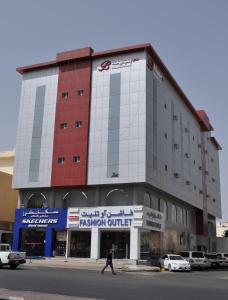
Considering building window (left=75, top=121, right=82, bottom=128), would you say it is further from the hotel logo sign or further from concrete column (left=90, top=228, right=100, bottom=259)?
concrete column (left=90, top=228, right=100, bottom=259)

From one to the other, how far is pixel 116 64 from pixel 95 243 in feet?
73.1

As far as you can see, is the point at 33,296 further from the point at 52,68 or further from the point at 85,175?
the point at 52,68

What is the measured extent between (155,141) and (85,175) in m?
9.83

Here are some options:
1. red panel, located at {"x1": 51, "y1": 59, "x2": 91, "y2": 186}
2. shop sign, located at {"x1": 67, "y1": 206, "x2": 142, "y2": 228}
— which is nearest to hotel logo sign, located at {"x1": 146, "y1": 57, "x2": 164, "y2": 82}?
red panel, located at {"x1": 51, "y1": 59, "x2": 91, "y2": 186}

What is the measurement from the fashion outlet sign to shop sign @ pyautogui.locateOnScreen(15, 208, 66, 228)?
1312 mm

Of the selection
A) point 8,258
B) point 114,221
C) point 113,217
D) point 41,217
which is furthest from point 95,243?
point 8,258

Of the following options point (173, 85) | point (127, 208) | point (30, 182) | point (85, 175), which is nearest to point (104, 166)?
point (85, 175)

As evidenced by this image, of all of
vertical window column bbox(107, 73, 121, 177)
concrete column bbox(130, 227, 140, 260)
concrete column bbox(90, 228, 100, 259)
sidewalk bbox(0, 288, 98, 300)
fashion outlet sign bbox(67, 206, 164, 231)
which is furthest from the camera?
vertical window column bbox(107, 73, 121, 177)

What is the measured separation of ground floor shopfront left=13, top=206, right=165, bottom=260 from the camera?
46.4m

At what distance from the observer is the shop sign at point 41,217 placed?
50237mm

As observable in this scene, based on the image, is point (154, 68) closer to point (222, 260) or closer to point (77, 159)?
point (77, 159)

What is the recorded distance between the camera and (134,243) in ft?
150

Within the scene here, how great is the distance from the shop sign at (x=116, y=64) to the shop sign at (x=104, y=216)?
17729 mm

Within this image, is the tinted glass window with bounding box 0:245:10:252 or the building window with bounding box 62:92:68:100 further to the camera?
the building window with bounding box 62:92:68:100
